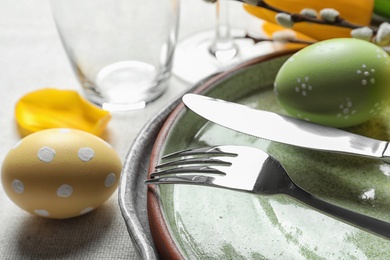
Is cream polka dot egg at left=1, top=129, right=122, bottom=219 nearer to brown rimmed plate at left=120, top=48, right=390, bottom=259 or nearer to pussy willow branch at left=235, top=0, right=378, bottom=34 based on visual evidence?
brown rimmed plate at left=120, top=48, right=390, bottom=259

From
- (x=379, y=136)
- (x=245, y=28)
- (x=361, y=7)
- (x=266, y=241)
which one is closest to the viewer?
(x=266, y=241)

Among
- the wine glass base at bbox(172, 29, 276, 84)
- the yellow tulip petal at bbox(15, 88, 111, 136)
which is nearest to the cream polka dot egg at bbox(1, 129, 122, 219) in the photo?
the yellow tulip petal at bbox(15, 88, 111, 136)

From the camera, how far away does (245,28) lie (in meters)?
0.92

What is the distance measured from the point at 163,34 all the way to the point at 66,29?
121 millimetres

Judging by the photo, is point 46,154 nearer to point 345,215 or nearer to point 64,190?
point 64,190

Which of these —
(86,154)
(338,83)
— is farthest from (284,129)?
(86,154)

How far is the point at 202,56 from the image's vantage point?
87cm

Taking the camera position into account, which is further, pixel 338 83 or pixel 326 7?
pixel 326 7

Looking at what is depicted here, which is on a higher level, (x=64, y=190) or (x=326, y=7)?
(x=326, y=7)

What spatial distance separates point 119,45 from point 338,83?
36cm

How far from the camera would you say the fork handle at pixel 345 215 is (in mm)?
444

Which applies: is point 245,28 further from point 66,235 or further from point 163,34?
point 66,235

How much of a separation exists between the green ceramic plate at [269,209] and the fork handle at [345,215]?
2cm

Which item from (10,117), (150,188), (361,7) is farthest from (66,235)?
(361,7)
